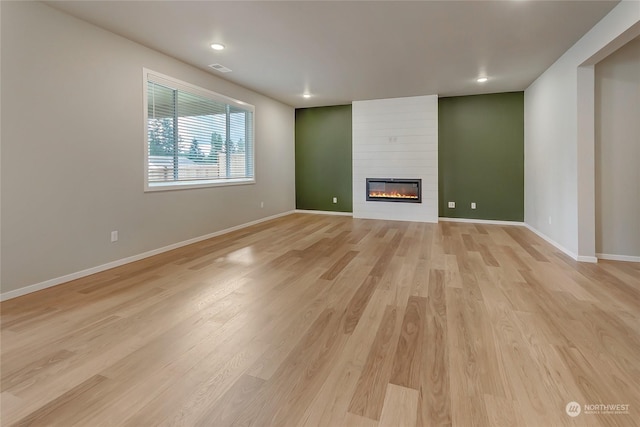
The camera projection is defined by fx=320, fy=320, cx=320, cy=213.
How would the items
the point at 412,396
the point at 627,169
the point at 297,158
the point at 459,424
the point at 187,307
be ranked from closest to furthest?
1. the point at 459,424
2. the point at 412,396
3. the point at 187,307
4. the point at 627,169
5. the point at 297,158

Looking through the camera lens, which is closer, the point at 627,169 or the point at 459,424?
the point at 459,424

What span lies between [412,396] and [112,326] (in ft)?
6.75

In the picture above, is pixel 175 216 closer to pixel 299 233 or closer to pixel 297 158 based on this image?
pixel 299 233

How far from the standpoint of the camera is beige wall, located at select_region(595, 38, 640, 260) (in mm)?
3674

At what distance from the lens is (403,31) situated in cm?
348

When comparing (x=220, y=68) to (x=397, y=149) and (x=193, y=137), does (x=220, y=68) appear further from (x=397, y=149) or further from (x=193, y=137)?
(x=397, y=149)

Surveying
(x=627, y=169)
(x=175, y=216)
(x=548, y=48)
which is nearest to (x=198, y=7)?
(x=175, y=216)

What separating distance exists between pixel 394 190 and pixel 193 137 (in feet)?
13.7

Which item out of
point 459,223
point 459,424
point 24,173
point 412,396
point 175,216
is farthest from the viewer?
point 459,223

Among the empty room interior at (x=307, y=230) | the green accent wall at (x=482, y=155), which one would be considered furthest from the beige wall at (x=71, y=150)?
the green accent wall at (x=482, y=155)

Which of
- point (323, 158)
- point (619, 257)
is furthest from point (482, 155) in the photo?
point (323, 158)

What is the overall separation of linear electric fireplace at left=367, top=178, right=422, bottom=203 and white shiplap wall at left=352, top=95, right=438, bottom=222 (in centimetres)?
9

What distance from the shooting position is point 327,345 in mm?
2012

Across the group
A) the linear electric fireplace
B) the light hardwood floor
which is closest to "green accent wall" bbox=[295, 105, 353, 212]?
the linear electric fireplace
